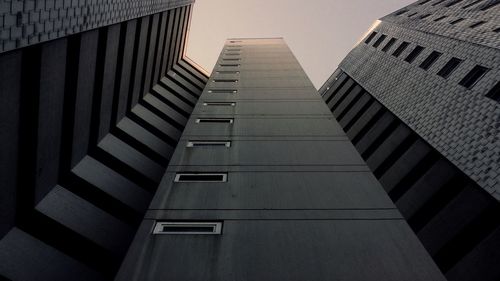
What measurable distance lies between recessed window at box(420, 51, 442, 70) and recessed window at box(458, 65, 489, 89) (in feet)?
11.4

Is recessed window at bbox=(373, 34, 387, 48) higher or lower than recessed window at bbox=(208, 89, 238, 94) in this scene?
higher

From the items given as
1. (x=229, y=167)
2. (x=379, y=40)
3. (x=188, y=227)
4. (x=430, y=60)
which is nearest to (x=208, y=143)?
(x=229, y=167)

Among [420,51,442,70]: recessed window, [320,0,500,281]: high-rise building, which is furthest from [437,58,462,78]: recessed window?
[420,51,442,70]: recessed window

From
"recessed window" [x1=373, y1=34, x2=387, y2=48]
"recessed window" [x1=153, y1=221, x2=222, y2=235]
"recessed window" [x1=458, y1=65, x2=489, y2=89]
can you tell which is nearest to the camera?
"recessed window" [x1=153, y1=221, x2=222, y2=235]

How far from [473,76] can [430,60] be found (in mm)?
4300

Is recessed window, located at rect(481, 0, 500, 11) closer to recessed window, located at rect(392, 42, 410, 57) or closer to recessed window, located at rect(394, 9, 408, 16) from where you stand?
recessed window, located at rect(392, 42, 410, 57)

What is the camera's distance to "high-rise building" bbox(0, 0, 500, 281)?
26.0 ft

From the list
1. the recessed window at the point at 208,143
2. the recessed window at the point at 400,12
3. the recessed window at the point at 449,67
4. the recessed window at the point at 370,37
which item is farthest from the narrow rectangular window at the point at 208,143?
the recessed window at the point at 400,12

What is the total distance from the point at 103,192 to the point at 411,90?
51.9ft

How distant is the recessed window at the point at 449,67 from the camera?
18.0m

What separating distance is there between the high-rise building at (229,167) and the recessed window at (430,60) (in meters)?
0.10

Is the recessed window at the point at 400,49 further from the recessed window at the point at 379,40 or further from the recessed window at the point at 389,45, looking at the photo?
the recessed window at the point at 379,40

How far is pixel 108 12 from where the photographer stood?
12914 mm

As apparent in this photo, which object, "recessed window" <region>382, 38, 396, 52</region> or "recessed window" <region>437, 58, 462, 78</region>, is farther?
"recessed window" <region>382, 38, 396, 52</region>
